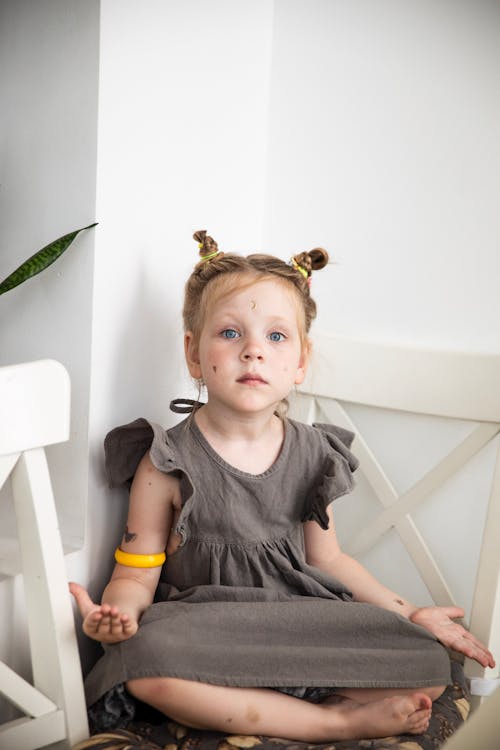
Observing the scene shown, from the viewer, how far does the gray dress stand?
1160 millimetres

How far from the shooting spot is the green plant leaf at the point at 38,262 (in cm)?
118

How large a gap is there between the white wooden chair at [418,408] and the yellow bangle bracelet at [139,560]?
17.7 inches

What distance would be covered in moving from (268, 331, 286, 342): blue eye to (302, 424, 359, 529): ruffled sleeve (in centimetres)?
21

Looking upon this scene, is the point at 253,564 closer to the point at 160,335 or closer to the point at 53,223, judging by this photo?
the point at 160,335

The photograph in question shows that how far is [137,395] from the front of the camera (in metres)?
1.40

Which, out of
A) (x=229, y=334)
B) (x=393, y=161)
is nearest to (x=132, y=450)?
(x=229, y=334)

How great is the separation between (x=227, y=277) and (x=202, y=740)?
65 cm

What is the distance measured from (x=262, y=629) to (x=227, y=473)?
0.25m

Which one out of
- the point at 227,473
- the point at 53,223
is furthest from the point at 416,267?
the point at 53,223

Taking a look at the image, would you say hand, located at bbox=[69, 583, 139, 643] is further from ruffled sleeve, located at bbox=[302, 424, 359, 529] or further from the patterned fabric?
ruffled sleeve, located at bbox=[302, 424, 359, 529]

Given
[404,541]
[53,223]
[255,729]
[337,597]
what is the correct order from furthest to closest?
[404,541], [337,597], [53,223], [255,729]

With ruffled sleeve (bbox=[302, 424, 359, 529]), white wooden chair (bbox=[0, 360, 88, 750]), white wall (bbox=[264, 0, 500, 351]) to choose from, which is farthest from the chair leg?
white wall (bbox=[264, 0, 500, 351])

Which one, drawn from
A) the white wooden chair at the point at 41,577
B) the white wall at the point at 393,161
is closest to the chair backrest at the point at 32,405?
the white wooden chair at the point at 41,577

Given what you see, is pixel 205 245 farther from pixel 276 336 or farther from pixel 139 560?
pixel 139 560
